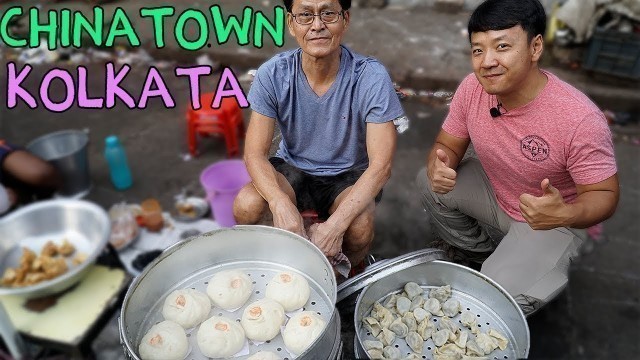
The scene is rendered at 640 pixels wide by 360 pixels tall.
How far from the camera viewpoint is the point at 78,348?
211cm

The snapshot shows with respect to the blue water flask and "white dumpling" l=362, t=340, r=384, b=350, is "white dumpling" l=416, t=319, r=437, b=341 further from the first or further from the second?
the blue water flask

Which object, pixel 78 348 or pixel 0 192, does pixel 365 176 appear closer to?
pixel 78 348

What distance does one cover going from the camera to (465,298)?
191 cm

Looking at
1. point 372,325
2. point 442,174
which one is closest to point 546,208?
point 442,174

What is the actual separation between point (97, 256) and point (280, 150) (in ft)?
3.42

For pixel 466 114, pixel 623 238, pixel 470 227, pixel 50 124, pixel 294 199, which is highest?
pixel 466 114

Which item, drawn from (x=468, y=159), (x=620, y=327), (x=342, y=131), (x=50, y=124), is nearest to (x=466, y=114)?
(x=468, y=159)

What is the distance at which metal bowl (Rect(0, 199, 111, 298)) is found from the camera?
2781mm

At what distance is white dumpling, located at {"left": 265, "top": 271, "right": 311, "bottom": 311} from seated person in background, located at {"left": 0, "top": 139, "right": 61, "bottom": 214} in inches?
93.6

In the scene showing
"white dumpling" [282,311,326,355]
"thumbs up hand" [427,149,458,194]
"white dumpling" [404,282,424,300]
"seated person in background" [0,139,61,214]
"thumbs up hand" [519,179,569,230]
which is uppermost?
"thumbs up hand" [519,179,569,230]

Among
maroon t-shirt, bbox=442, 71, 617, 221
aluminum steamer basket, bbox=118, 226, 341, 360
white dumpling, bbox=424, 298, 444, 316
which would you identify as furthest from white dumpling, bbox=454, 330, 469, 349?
maroon t-shirt, bbox=442, 71, 617, 221

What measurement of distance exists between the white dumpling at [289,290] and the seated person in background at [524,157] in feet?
2.76

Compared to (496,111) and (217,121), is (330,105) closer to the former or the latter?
(496,111)

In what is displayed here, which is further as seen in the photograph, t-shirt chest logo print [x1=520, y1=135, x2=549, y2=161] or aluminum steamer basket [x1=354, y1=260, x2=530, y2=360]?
t-shirt chest logo print [x1=520, y1=135, x2=549, y2=161]
